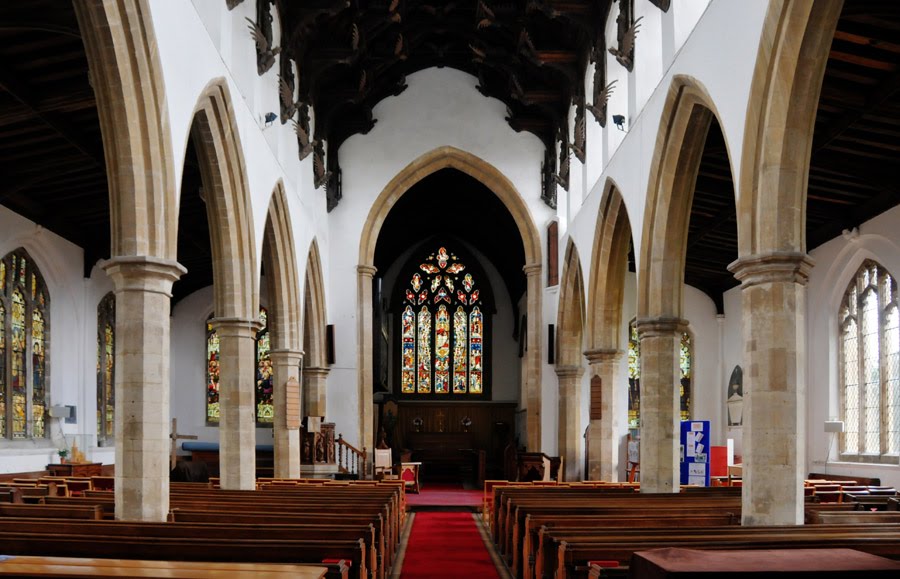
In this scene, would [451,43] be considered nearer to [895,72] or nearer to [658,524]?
[895,72]

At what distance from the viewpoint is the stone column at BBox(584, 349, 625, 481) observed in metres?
16.2

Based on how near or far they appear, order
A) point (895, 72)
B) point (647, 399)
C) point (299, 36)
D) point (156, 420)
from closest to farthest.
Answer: point (156, 420)
point (895, 72)
point (647, 399)
point (299, 36)

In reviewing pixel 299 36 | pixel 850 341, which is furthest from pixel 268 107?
pixel 850 341

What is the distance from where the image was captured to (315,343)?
64.2ft

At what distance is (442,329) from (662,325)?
50.6 feet

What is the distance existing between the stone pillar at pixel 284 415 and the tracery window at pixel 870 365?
8803 millimetres

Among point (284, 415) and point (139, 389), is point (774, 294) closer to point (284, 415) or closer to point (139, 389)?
point (139, 389)

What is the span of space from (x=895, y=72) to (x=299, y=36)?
8973mm

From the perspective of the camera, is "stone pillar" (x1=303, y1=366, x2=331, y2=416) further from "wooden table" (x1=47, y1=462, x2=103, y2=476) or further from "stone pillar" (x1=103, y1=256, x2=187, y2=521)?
"stone pillar" (x1=103, y1=256, x2=187, y2=521)

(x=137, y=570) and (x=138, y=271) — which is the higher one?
(x=138, y=271)

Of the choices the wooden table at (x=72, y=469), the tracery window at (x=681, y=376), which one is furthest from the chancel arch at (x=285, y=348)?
the tracery window at (x=681, y=376)

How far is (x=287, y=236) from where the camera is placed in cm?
1580

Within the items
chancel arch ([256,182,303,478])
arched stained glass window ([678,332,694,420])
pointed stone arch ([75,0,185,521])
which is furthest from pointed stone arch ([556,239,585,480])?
A: pointed stone arch ([75,0,185,521])

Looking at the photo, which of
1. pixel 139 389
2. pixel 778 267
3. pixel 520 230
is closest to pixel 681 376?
pixel 520 230
